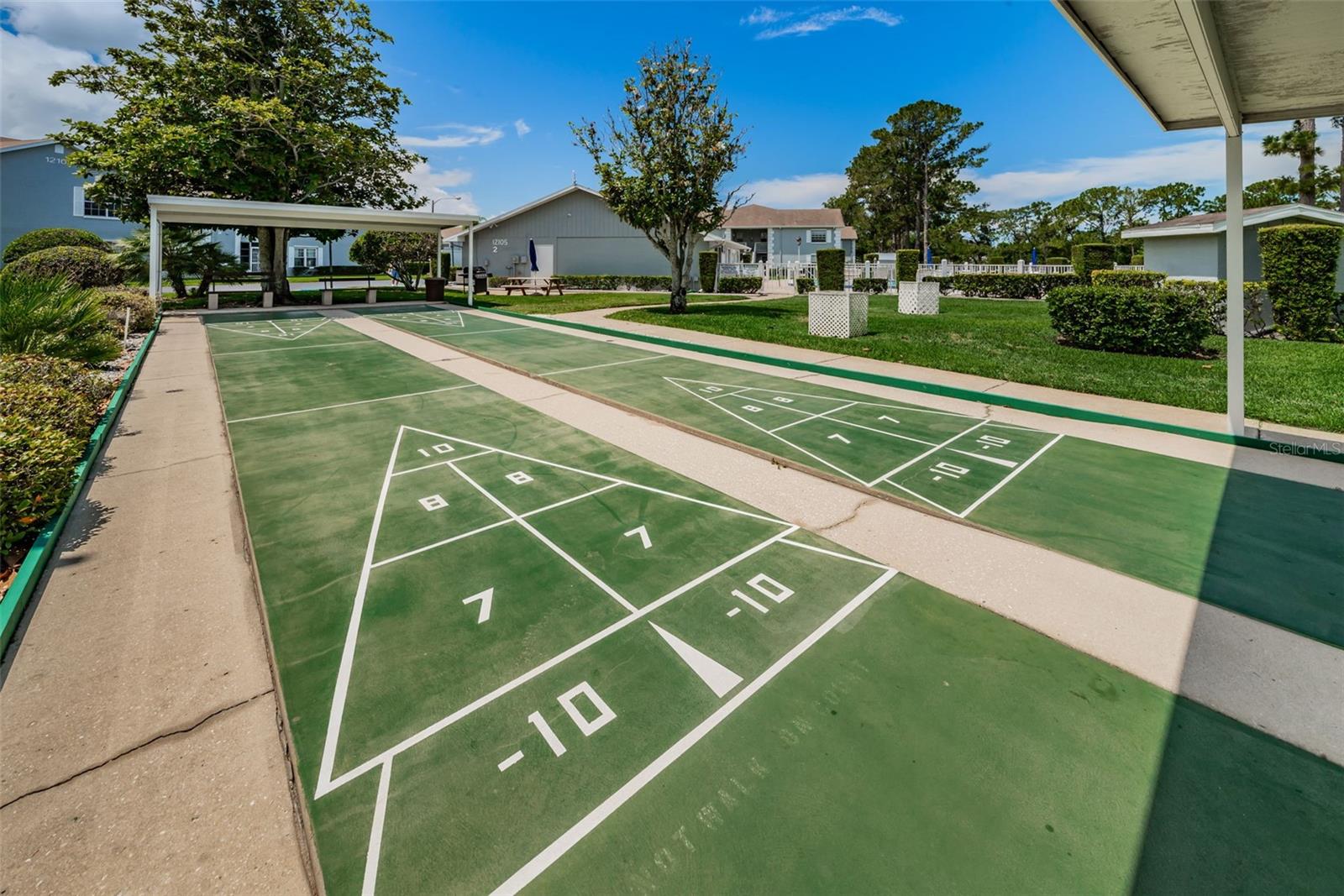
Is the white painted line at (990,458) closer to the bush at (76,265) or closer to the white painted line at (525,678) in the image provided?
the white painted line at (525,678)

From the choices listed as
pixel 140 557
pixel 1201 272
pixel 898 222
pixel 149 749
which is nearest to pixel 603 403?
pixel 140 557

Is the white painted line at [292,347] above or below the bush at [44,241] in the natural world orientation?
below

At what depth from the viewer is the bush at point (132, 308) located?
14188 millimetres

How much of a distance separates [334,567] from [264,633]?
74cm

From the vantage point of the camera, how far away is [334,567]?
13.0 feet

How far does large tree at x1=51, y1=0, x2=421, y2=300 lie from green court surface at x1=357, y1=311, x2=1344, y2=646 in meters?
19.1

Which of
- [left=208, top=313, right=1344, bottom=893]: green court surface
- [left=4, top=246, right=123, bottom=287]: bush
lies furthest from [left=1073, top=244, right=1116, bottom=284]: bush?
[left=4, top=246, right=123, bottom=287]: bush

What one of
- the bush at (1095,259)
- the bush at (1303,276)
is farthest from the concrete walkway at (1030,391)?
the bush at (1095,259)

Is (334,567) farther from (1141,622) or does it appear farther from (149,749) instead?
(1141,622)

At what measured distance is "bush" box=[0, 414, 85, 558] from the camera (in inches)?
151

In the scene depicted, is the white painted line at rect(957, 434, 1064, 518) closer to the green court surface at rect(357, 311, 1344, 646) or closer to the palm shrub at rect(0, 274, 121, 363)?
the green court surface at rect(357, 311, 1344, 646)

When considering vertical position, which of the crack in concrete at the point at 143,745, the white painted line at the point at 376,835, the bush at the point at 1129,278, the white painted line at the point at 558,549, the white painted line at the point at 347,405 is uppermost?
the bush at the point at 1129,278

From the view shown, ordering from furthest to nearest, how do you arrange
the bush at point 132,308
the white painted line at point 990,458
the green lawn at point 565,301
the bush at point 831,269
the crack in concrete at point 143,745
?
the bush at point 831,269 → the green lawn at point 565,301 → the bush at point 132,308 → the white painted line at point 990,458 → the crack in concrete at point 143,745

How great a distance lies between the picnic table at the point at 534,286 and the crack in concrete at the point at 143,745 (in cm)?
2594
